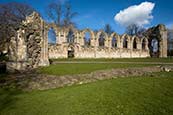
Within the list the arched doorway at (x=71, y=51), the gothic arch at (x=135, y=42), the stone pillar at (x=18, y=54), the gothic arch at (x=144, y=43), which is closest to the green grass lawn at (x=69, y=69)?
the stone pillar at (x=18, y=54)

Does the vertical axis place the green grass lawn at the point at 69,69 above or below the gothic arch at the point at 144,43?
below

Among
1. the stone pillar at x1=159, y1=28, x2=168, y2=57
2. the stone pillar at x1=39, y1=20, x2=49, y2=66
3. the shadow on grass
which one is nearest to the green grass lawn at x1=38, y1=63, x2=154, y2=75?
the stone pillar at x1=39, y1=20, x2=49, y2=66

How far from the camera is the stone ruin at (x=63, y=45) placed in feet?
61.2

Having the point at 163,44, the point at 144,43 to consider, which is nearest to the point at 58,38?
the point at 144,43

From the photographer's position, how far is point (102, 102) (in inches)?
307

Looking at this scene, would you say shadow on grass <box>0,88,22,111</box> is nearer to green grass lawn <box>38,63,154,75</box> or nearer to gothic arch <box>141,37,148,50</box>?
green grass lawn <box>38,63,154,75</box>

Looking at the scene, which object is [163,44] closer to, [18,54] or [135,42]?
[135,42]

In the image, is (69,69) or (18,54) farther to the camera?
(18,54)

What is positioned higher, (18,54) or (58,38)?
(58,38)

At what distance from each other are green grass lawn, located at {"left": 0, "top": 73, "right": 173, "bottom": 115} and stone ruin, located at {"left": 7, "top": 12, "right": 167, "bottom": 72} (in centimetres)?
906

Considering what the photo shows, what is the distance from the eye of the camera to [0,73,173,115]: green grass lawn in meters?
7.09

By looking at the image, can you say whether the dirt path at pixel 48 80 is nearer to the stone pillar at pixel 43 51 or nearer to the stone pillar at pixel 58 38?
the stone pillar at pixel 43 51

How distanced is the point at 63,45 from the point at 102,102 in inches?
1138

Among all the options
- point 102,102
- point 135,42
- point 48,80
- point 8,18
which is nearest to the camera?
point 102,102
